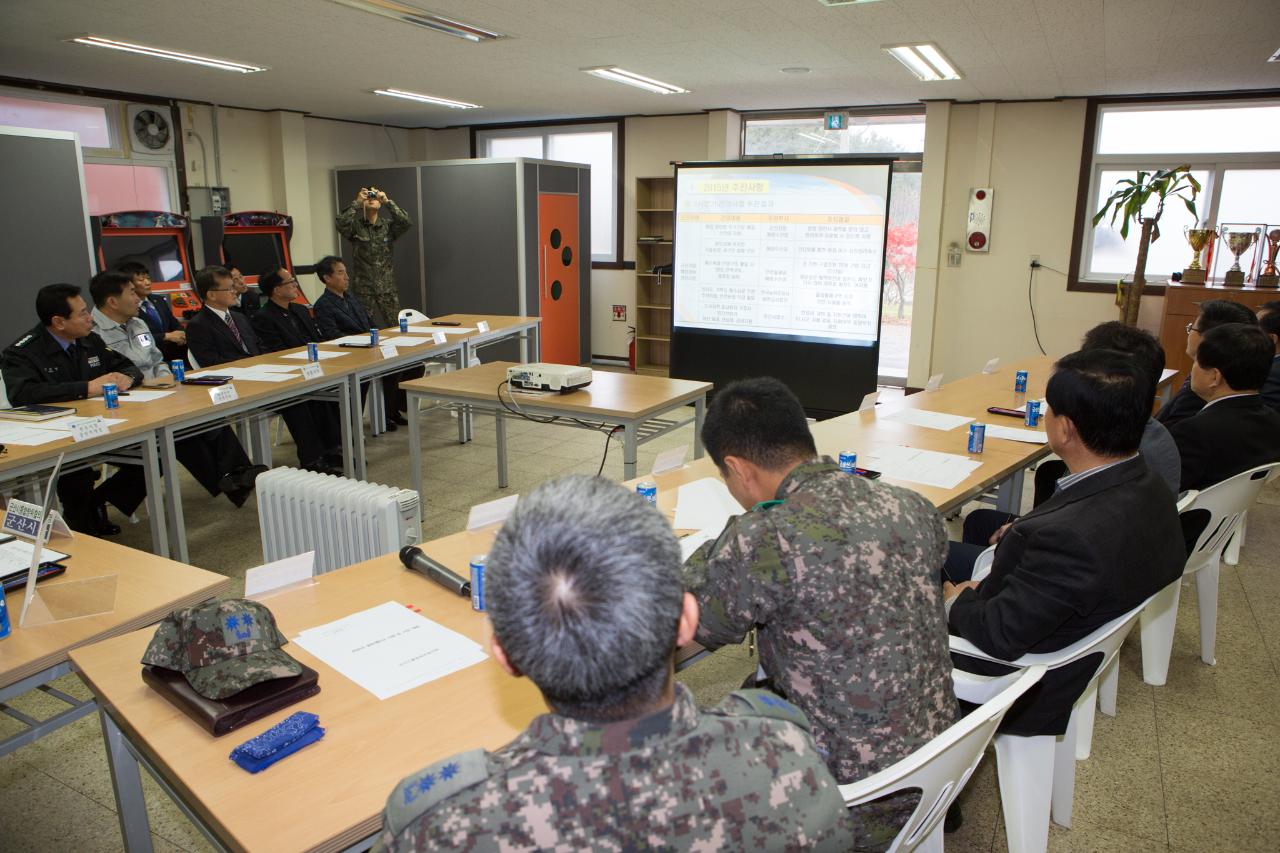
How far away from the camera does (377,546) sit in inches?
104

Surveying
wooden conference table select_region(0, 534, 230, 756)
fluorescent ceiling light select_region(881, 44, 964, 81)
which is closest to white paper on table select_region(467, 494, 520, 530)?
wooden conference table select_region(0, 534, 230, 756)

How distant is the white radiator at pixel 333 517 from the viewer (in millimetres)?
2475

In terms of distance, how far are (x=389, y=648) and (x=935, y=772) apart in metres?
1.02

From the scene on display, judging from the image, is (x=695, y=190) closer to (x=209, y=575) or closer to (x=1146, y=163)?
(x=1146, y=163)

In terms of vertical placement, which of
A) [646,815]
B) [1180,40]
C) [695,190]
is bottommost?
[646,815]

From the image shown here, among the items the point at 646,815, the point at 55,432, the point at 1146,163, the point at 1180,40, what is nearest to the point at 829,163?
the point at 1180,40

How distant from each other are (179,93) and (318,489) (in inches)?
233

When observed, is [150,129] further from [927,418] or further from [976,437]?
[976,437]

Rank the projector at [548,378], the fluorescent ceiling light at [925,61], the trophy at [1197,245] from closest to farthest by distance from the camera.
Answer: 1. the projector at [548,378]
2. the fluorescent ceiling light at [925,61]
3. the trophy at [1197,245]

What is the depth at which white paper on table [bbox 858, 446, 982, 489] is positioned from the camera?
8.85 feet

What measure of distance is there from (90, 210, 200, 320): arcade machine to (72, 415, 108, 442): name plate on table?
3508 millimetres

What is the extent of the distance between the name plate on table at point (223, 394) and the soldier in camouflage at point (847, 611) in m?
2.91

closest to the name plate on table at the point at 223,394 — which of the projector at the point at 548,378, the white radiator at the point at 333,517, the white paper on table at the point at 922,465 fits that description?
the white radiator at the point at 333,517

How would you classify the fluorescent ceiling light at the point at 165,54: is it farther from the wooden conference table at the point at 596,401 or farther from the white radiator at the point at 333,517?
the white radiator at the point at 333,517
